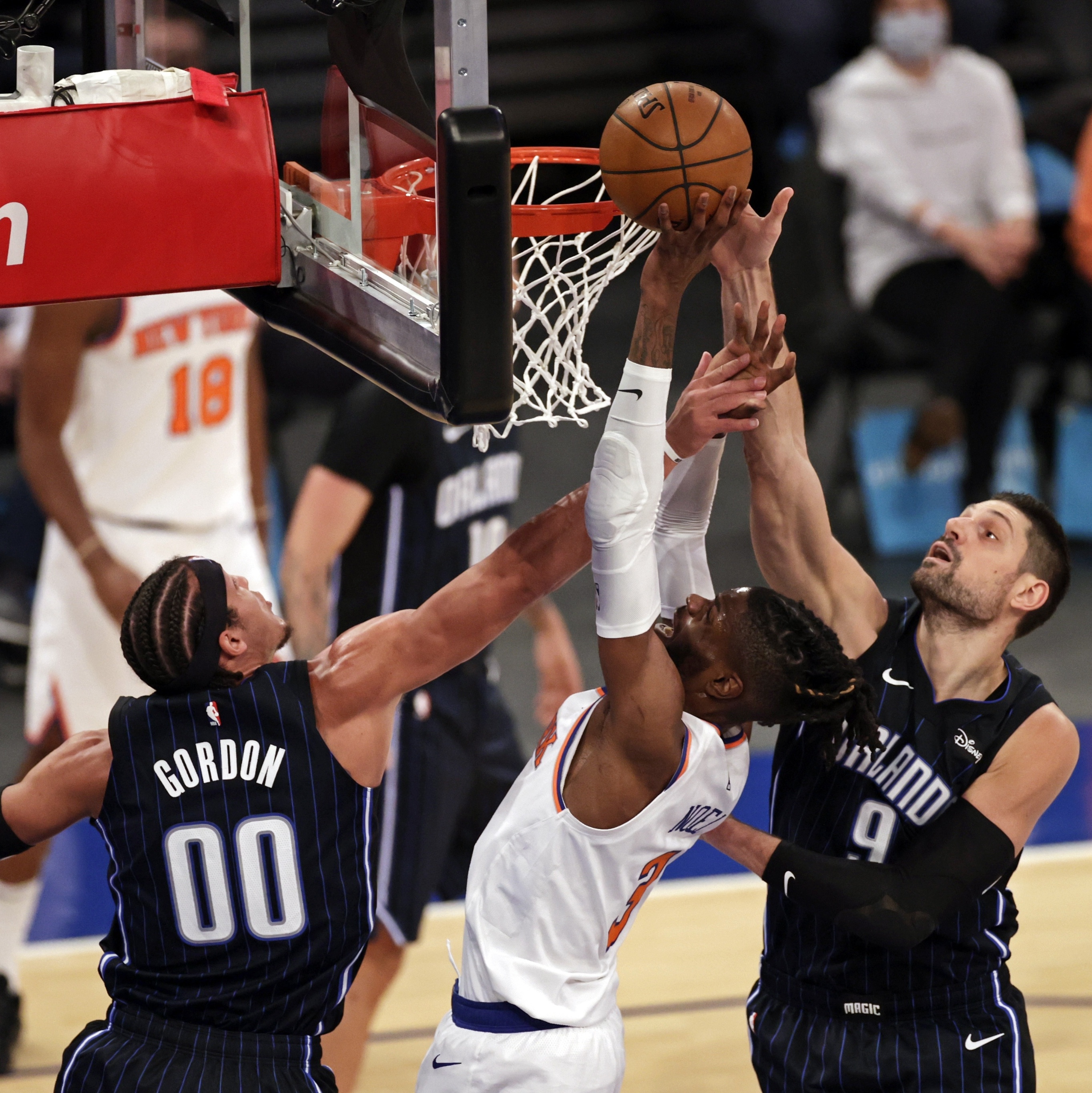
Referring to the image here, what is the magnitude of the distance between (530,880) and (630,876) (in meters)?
0.19

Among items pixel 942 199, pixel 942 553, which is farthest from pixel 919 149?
pixel 942 553

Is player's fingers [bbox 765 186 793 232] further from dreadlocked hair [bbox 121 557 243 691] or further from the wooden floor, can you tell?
the wooden floor

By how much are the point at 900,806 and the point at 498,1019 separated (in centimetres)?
93

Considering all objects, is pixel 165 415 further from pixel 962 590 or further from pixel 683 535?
pixel 962 590

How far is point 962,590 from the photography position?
3676mm

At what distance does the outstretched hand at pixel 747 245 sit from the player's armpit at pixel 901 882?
1148 millimetres

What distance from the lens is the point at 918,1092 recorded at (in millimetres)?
3596

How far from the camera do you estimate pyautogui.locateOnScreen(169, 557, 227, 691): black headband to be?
334cm

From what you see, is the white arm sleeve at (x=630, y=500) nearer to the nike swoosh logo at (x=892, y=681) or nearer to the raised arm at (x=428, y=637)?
the raised arm at (x=428, y=637)

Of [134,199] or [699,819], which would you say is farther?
[699,819]

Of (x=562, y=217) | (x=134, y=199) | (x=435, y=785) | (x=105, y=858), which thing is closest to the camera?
(x=134, y=199)

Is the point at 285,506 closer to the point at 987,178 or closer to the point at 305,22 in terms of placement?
the point at 987,178

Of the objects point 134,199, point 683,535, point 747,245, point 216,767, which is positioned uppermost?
point 134,199

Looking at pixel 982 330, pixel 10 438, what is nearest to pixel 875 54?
pixel 982 330
